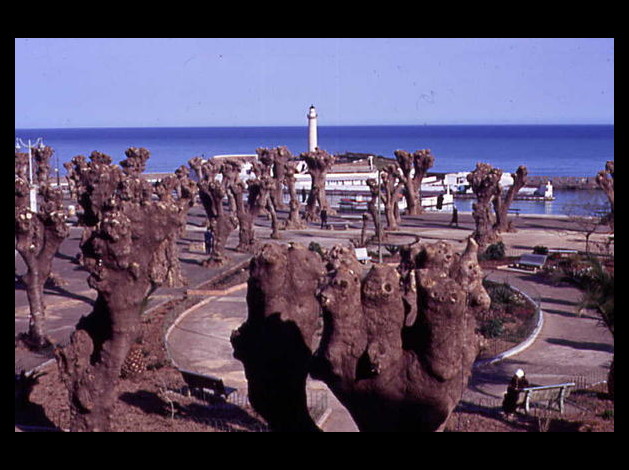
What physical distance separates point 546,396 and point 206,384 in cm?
708

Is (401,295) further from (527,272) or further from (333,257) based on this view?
(527,272)

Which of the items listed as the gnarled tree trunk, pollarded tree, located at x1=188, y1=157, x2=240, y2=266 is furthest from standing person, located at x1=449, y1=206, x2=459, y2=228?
the gnarled tree trunk

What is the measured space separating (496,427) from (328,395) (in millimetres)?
3923

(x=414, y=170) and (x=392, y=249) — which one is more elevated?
(x=414, y=170)

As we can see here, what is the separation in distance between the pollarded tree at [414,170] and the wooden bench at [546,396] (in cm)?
3527

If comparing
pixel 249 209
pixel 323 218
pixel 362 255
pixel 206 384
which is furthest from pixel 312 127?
pixel 206 384

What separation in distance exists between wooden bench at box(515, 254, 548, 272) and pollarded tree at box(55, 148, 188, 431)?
2141 cm

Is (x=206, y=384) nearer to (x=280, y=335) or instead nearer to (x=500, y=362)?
(x=280, y=335)

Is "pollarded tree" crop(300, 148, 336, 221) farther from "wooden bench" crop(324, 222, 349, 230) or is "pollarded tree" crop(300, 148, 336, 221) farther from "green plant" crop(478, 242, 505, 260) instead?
"green plant" crop(478, 242, 505, 260)

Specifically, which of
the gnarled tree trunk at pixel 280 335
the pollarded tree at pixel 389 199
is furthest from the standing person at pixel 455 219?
the gnarled tree trunk at pixel 280 335

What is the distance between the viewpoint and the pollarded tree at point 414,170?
51312mm

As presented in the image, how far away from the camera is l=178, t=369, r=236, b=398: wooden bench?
16.2 metres

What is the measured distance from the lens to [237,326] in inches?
918

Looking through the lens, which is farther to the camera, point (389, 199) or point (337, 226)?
point (337, 226)
